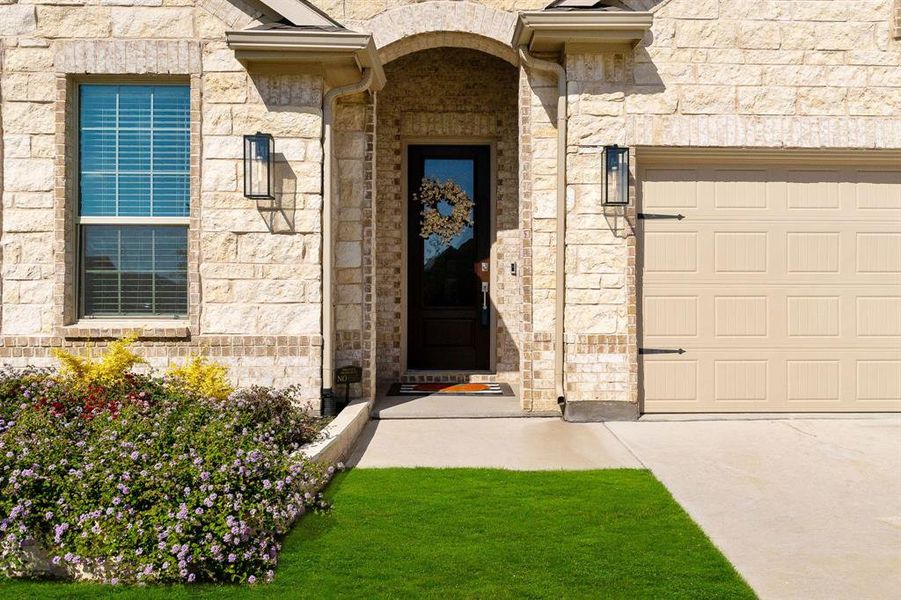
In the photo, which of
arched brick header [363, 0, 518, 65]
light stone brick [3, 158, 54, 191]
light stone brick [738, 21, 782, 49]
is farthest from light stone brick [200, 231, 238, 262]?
light stone brick [738, 21, 782, 49]

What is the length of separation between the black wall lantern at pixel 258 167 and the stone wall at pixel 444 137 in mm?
2500

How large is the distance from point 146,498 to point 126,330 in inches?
126

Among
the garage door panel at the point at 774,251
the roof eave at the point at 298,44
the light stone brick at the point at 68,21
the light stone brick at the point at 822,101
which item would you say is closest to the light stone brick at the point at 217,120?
the roof eave at the point at 298,44

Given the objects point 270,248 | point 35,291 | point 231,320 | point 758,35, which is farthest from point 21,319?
point 758,35

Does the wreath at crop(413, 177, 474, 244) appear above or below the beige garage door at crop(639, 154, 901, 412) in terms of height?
above

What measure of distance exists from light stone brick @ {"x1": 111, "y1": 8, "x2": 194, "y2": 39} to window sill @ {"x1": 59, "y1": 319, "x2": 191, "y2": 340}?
8.22 feet

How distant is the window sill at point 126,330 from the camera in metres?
5.88

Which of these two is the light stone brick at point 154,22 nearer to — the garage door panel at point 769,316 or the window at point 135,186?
the window at point 135,186

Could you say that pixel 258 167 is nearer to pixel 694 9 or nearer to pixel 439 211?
pixel 439 211

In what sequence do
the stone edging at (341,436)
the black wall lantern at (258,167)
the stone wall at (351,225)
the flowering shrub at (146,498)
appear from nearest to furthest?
the flowering shrub at (146,498), the stone edging at (341,436), the black wall lantern at (258,167), the stone wall at (351,225)

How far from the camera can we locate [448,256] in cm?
850

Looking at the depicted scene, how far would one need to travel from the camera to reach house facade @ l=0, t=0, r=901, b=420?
590 centimetres

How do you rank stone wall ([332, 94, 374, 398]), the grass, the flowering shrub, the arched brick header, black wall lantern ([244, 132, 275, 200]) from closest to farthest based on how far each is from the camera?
the grass < the flowering shrub < black wall lantern ([244, 132, 275, 200]) < the arched brick header < stone wall ([332, 94, 374, 398])

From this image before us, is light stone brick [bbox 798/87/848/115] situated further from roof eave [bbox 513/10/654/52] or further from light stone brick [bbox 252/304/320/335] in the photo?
light stone brick [bbox 252/304/320/335]
